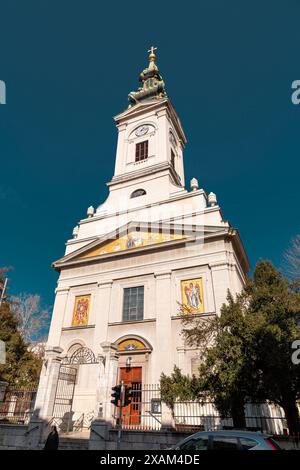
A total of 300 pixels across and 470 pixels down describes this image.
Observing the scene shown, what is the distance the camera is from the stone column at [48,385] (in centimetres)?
1380

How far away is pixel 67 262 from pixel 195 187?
1143cm

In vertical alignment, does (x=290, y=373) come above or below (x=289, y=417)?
above

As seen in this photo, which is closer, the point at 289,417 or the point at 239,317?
the point at 289,417

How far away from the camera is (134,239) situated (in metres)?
22.7

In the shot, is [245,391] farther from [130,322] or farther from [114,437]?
[130,322]

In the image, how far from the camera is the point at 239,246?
831 inches

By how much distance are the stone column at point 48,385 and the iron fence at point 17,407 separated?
209 centimetres

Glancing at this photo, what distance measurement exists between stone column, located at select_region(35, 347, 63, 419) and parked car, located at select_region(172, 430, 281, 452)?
8583mm

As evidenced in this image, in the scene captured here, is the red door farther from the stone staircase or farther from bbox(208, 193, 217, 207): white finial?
bbox(208, 193, 217, 207): white finial

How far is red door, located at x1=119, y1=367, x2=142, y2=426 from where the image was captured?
16688 mm

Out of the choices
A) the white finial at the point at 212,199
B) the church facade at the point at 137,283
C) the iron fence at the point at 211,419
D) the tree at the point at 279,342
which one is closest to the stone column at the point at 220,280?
the church facade at the point at 137,283

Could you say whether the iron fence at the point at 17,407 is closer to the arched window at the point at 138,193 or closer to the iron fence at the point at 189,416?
the iron fence at the point at 189,416
